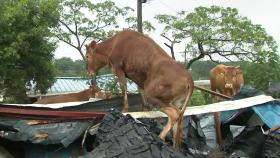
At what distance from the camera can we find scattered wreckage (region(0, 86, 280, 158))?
6.85 meters

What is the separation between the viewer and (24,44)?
20.1m

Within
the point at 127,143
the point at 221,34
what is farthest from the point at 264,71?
the point at 127,143

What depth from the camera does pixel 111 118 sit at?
738cm

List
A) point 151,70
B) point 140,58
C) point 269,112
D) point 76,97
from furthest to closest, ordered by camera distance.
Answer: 1. point 76,97
2. point 140,58
3. point 151,70
4. point 269,112

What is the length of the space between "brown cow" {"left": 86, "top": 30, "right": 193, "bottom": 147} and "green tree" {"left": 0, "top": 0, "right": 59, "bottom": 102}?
33.7ft

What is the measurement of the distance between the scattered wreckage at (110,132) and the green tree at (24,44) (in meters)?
11.3

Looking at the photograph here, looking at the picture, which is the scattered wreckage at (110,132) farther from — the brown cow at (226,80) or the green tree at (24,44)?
the green tree at (24,44)

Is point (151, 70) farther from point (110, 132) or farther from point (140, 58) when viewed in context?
point (110, 132)

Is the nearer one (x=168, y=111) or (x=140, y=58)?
(x=168, y=111)

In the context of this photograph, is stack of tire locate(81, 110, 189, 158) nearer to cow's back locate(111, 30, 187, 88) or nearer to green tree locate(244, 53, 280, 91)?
cow's back locate(111, 30, 187, 88)

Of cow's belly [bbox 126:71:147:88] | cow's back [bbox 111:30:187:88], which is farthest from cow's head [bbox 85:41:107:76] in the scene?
cow's belly [bbox 126:71:147:88]

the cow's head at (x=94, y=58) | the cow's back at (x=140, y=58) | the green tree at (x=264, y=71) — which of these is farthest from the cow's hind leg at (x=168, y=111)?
the green tree at (x=264, y=71)

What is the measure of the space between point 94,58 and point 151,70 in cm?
223

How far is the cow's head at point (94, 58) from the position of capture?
1038 cm
